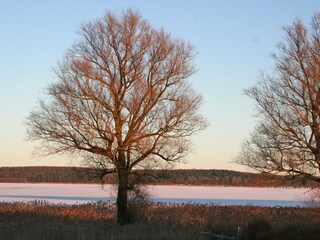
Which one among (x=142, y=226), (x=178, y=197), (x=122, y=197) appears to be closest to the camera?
(x=142, y=226)

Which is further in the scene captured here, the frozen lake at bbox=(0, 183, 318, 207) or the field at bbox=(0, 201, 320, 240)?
the frozen lake at bbox=(0, 183, 318, 207)

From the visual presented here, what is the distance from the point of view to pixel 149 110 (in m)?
27.7

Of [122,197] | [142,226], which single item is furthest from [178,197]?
[142,226]

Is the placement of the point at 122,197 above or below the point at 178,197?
above

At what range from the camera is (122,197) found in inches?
1077

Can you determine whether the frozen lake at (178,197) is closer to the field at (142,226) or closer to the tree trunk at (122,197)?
the tree trunk at (122,197)

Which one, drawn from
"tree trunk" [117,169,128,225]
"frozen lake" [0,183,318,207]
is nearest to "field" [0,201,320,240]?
"tree trunk" [117,169,128,225]

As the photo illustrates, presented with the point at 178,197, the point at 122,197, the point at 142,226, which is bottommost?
the point at 142,226

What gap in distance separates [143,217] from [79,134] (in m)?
4.99

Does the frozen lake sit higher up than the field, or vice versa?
the frozen lake

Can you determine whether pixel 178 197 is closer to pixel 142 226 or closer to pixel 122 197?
pixel 122 197

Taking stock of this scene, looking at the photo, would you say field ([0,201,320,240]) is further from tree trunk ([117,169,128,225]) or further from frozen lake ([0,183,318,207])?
frozen lake ([0,183,318,207])

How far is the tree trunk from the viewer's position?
27075 mm

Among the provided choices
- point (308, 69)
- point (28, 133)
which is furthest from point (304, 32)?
point (28, 133)
